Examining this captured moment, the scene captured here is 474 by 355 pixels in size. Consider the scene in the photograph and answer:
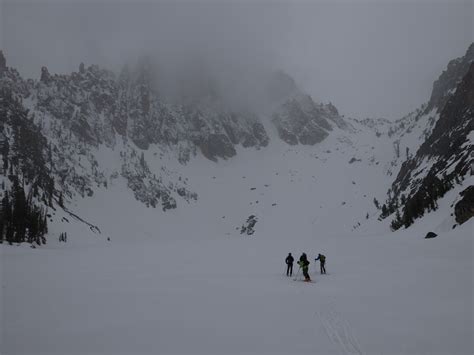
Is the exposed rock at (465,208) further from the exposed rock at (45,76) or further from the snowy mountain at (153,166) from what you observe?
the exposed rock at (45,76)

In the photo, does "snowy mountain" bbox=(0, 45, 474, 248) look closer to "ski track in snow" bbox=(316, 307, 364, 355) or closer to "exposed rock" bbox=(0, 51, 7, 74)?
"exposed rock" bbox=(0, 51, 7, 74)

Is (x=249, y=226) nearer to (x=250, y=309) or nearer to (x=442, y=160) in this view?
(x=442, y=160)

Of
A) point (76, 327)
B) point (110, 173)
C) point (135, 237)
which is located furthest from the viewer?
point (110, 173)

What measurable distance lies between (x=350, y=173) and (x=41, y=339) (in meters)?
170

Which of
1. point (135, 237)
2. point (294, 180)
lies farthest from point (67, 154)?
point (294, 180)

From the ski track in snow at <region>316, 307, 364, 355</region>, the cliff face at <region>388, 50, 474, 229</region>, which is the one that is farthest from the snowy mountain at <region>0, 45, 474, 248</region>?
the ski track in snow at <region>316, 307, 364, 355</region>

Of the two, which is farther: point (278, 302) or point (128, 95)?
point (128, 95)

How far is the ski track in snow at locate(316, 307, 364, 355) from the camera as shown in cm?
745

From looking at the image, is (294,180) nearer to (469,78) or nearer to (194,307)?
(469,78)

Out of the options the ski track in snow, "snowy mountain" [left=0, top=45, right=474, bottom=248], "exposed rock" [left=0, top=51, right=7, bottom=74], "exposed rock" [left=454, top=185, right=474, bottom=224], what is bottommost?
the ski track in snow

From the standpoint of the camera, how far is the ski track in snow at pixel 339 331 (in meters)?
7.45

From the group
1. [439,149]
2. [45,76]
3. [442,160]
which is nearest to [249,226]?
[439,149]

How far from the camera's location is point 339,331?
27.7 ft

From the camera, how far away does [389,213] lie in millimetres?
69625
